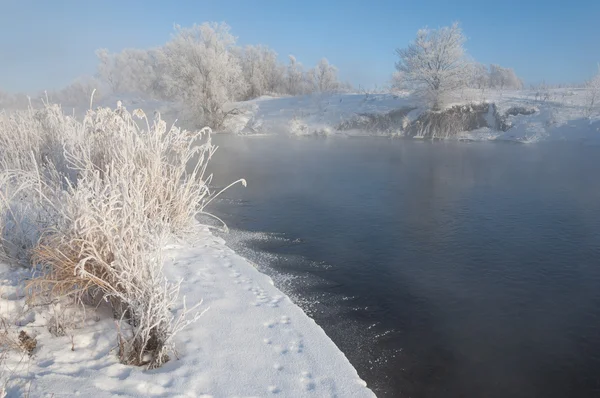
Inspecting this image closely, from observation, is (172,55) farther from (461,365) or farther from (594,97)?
(461,365)

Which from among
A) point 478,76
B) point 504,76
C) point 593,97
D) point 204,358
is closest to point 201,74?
point 593,97

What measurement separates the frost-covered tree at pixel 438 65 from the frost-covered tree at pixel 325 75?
26.0 meters

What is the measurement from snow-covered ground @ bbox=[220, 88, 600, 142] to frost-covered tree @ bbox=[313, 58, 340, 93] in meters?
16.7

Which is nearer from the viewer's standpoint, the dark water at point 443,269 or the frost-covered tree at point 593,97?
the dark water at point 443,269

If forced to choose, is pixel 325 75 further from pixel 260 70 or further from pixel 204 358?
pixel 204 358

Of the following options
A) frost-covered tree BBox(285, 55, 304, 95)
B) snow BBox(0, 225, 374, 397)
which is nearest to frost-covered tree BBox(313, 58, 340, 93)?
frost-covered tree BBox(285, 55, 304, 95)

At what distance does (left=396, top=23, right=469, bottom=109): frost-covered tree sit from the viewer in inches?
1217

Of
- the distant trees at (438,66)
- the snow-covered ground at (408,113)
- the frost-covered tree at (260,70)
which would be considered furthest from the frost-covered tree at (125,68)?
the distant trees at (438,66)

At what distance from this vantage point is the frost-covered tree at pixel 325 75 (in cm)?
5748

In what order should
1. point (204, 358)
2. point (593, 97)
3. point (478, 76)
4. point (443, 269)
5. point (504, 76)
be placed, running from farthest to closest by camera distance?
point (504, 76) → point (478, 76) → point (593, 97) → point (443, 269) → point (204, 358)

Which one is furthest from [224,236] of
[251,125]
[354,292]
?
[251,125]

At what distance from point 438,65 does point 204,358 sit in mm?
32981

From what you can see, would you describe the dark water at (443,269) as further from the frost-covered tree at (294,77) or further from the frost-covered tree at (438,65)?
the frost-covered tree at (294,77)

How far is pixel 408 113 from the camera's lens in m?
32.8
